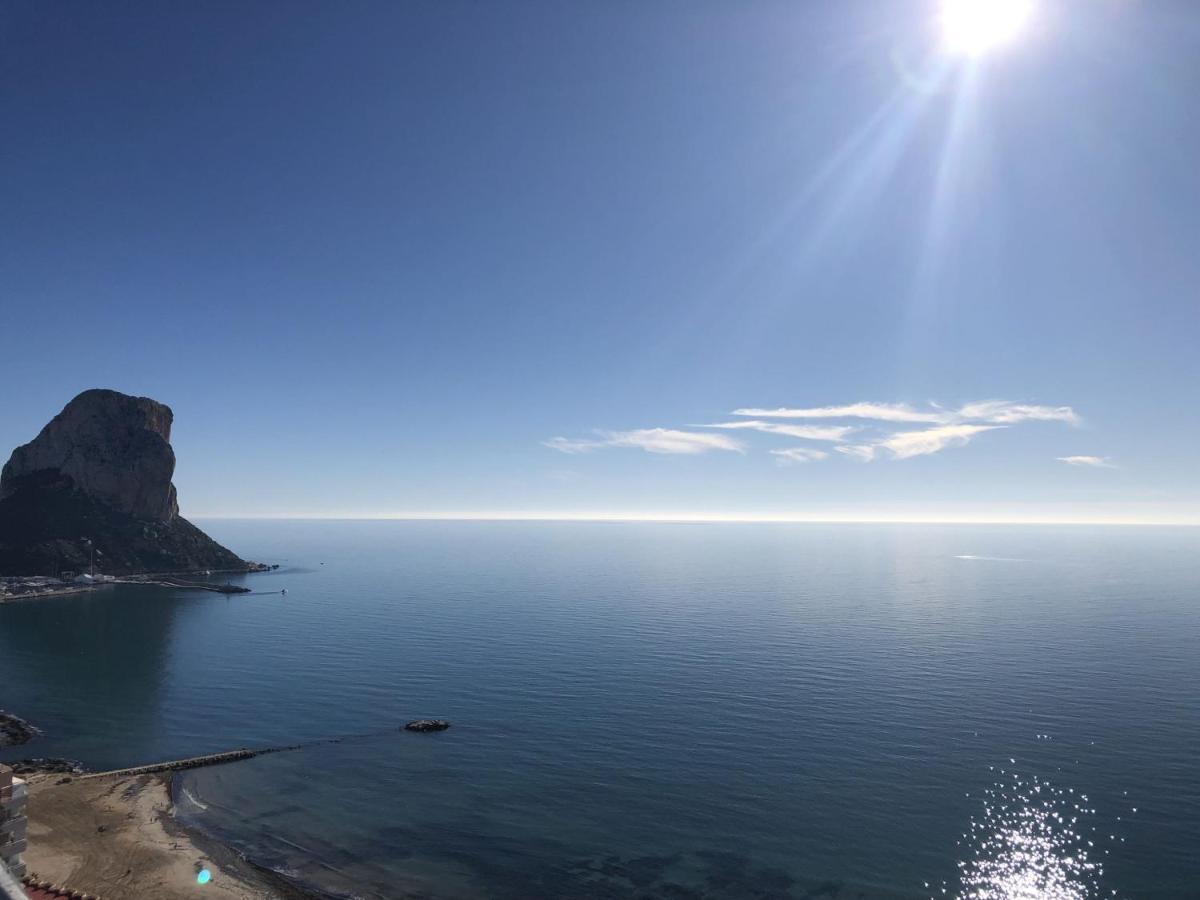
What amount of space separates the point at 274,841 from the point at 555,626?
286ft

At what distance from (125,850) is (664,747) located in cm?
4630

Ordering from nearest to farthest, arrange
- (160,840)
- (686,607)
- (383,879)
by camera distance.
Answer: (383,879)
(160,840)
(686,607)

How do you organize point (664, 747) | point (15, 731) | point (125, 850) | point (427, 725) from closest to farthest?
point (125, 850)
point (664, 747)
point (15, 731)
point (427, 725)

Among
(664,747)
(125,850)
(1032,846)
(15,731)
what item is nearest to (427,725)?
(664,747)

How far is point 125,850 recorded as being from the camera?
150ft

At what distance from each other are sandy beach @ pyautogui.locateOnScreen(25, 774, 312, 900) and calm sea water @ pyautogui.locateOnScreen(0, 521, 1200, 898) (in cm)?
247

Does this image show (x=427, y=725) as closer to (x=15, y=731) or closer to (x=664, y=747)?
(x=664, y=747)

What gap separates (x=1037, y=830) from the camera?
49.5 meters

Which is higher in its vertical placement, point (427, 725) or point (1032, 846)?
point (427, 725)

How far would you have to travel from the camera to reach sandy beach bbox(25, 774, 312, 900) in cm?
4116

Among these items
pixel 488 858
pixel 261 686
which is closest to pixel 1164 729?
pixel 488 858

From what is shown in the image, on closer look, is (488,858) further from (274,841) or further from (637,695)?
(637,695)

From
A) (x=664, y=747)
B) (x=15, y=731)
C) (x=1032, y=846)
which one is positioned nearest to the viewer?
(x=1032, y=846)

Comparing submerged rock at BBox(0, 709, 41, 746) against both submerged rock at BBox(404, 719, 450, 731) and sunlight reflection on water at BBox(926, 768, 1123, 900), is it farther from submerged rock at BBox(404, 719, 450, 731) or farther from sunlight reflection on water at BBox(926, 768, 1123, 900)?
sunlight reflection on water at BBox(926, 768, 1123, 900)
